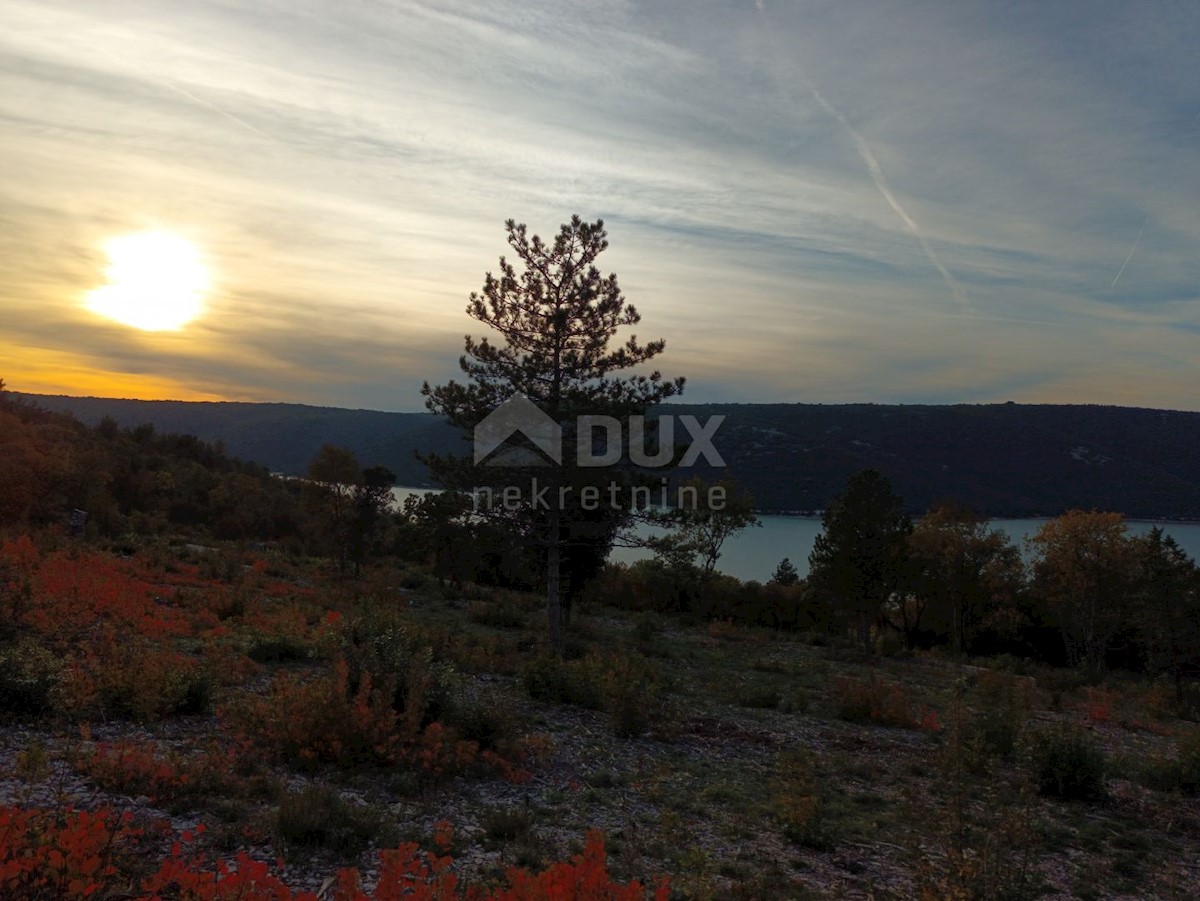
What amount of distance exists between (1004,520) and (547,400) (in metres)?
97.1

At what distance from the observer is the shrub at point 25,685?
25.6 ft

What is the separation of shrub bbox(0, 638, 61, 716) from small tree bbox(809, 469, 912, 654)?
24404 mm

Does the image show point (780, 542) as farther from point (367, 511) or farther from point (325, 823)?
point (325, 823)

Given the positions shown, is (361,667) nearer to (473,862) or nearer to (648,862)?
(473,862)

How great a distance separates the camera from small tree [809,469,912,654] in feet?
88.2

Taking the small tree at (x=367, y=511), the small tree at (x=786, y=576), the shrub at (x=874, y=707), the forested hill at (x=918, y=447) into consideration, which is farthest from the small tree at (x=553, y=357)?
the forested hill at (x=918, y=447)

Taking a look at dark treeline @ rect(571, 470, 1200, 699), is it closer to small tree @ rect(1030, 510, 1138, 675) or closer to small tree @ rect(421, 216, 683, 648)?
small tree @ rect(1030, 510, 1138, 675)

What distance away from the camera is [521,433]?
56.0 ft

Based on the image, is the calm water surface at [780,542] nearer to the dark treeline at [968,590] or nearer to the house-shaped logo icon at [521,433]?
the dark treeline at [968,590]

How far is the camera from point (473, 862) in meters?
5.93

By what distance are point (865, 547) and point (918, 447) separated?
87.9 meters

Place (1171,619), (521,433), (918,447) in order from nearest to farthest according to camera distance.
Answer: (521,433), (1171,619), (918,447)

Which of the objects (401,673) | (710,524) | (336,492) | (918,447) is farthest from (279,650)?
(918,447)

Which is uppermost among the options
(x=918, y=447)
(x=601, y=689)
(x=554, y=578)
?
(x=918, y=447)
